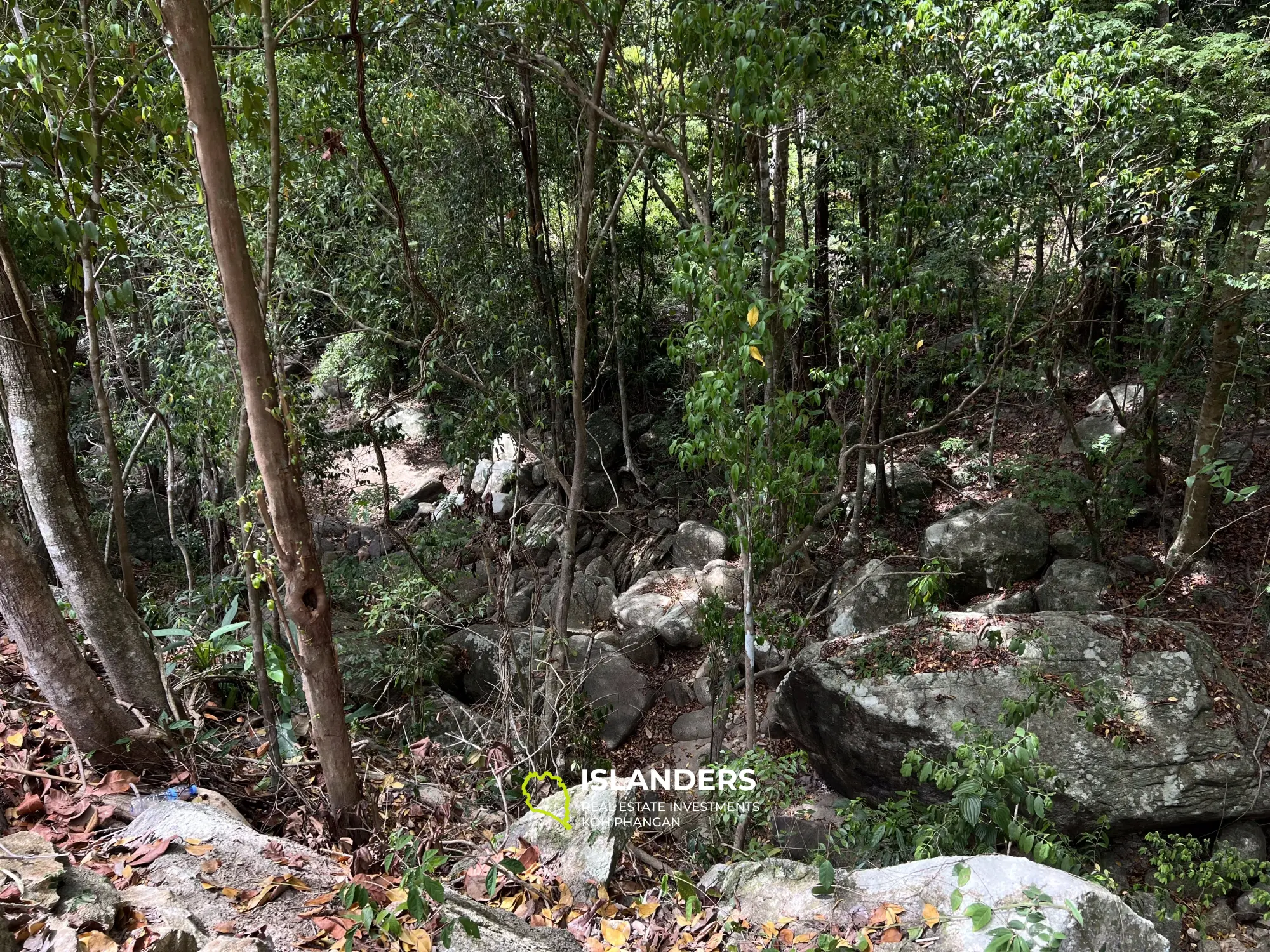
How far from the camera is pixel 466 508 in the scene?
777 centimetres

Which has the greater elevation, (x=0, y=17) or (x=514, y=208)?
(x=0, y=17)

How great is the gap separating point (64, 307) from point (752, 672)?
24.6 feet

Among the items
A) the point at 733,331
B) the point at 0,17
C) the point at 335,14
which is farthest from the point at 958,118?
the point at 0,17

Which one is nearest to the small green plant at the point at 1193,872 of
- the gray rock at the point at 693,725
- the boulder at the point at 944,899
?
the boulder at the point at 944,899

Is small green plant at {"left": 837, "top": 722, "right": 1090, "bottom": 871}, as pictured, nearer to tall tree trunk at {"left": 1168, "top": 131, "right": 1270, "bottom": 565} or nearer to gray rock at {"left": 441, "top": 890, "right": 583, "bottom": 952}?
gray rock at {"left": 441, "top": 890, "right": 583, "bottom": 952}

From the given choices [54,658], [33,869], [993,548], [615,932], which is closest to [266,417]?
[54,658]

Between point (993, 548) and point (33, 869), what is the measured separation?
23.0 ft

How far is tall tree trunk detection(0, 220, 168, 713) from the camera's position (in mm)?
2711

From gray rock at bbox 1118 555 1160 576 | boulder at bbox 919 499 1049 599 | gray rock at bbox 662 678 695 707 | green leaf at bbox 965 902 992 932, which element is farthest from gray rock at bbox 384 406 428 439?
green leaf at bbox 965 902 992 932

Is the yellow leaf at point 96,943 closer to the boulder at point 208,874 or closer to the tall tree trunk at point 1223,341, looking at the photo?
the boulder at point 208,874

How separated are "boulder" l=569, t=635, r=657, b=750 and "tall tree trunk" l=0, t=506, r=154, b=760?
3.76 m

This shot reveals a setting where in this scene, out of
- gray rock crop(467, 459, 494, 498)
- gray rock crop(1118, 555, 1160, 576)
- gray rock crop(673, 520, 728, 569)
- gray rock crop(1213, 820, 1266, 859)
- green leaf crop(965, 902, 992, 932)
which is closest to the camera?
green leaf crop(965, 902, 992, 932)

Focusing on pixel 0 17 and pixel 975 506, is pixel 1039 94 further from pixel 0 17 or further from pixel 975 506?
pixel 0 17

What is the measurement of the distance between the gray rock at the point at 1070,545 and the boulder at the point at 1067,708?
1584 mm
